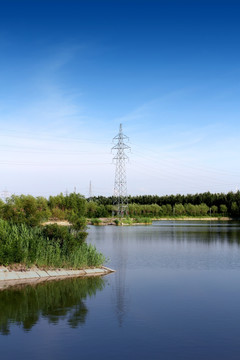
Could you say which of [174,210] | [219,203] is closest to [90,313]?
[174,210]

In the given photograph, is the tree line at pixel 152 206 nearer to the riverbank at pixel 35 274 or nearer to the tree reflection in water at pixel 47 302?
the riverbank at pixel 35 274

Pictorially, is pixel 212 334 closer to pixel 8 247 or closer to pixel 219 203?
pixel 8 247

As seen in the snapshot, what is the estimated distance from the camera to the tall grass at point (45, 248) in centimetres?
1859

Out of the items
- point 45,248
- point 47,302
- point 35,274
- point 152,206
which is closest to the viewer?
point 47,302

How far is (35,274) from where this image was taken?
18438 millimetres

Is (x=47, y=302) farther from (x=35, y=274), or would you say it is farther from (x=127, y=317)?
(x=35, y=274)

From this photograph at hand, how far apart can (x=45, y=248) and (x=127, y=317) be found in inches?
339

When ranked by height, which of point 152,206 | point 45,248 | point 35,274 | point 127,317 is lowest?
point 127,317

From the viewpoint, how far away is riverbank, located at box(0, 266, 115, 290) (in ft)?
57.3

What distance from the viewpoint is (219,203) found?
427 feet

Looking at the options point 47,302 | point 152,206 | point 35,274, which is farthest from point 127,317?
point 152,206

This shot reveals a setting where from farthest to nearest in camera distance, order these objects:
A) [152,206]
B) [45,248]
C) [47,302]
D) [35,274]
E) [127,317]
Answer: [152,206] → [45,248] → [35,274] → [47,302] → [127,317]

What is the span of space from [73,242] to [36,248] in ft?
6.42

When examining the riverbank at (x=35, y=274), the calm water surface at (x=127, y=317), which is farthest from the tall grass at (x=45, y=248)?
the calm water surface at (x=127, y=317)
